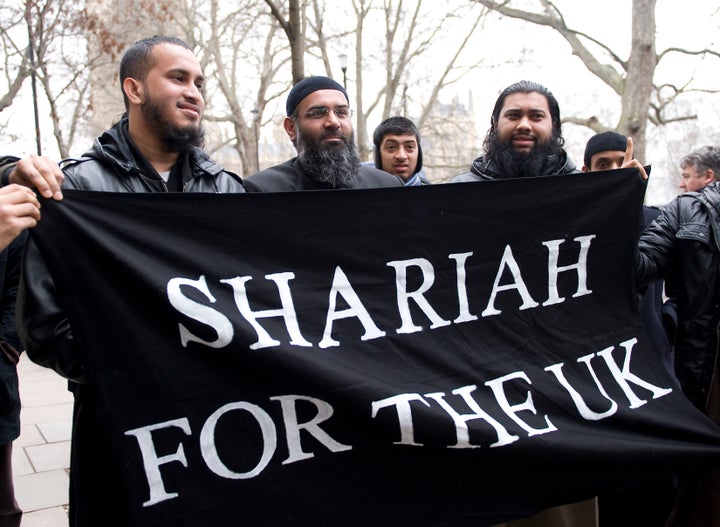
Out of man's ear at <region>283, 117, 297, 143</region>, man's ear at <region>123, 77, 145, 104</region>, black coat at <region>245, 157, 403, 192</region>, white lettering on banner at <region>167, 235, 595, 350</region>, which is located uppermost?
man's ear at <region>123, 77, 145, 104</region>

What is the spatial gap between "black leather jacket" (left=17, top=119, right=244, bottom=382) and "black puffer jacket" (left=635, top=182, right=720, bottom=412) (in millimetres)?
1909

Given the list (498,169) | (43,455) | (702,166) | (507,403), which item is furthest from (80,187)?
(43,455)

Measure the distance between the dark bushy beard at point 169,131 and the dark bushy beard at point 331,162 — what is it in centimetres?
78

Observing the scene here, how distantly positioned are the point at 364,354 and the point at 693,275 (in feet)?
5.43

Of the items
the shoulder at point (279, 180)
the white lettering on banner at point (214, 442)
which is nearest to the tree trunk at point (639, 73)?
the shoulder at point (279, 180)

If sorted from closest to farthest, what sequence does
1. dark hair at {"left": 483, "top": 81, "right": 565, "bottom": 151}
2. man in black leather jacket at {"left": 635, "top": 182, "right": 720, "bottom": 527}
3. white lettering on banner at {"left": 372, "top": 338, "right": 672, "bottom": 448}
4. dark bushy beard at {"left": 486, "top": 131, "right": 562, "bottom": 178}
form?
white lettering on banner at {"left": 372, "top": 338, "right": 672, "bottom": 448} → man in black leather jacket at {"left": 635, "top": 182, "right": 720, "bottom": 527} → dark bushy beard at {"left": 486, "top": 131, "right": 562, "bottom": 178} → dark hair at {"left": 483, "top": 81, "right": 565, "bottom": 151}

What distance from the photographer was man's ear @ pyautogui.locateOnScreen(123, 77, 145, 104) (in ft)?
8.20

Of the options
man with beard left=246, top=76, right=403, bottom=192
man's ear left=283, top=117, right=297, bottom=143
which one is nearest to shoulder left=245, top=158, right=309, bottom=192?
man with beard left=246, top=76, right=403, bottom=192

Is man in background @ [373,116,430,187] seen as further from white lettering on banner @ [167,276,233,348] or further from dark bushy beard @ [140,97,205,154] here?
white lettering on banner @ [167,276,233,348]

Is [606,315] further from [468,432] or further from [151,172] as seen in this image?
[151,172]

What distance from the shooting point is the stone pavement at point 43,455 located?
3.82m

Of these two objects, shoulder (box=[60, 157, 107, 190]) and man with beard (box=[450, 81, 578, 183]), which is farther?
man with beard (box=[450, 81, 578, 183])

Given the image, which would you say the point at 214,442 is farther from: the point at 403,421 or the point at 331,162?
the point at 331,162

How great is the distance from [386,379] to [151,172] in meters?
1.13
